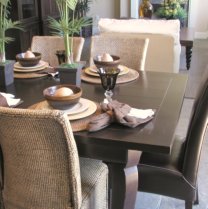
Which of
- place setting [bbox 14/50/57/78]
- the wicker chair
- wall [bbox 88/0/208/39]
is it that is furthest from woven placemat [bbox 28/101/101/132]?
wall [bbox 88/0/208/39]

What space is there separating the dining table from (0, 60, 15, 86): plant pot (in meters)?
0.04

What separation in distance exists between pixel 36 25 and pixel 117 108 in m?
4.50

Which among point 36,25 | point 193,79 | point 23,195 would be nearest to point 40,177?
point 23,195

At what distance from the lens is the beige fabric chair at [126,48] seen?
8.32ft

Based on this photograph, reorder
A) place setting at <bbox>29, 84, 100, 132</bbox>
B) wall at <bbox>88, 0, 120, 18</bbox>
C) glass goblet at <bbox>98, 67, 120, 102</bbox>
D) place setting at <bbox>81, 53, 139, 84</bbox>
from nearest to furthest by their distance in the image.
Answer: place setting at <bbox>29, 84, 100, 132</bbox> < glass goblet at <bbox>98, 67, 120, 102</bbox> < place setting at <bbox>81, 53, 139, 84</bbox> < wall at <bbox>88, 0, 120, 18</bbox>

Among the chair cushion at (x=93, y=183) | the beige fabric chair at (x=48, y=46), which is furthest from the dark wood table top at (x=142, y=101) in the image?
the beige fabric chair at (x=48, y=46)

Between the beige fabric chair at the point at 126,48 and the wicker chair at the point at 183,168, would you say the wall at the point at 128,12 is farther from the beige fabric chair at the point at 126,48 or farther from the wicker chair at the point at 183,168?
the wicker chair at the point at 183,168

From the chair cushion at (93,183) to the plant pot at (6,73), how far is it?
2.18 feet

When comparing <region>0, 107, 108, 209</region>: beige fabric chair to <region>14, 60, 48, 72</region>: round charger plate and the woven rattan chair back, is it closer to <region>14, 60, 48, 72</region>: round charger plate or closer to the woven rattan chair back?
the woven rattan chair back

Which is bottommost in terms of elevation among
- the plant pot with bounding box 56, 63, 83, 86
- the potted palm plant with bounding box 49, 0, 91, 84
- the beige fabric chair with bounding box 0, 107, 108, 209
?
the beige fabric chair with bounding box 0, 107, 108, 209

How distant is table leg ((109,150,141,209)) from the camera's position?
4.86 feet

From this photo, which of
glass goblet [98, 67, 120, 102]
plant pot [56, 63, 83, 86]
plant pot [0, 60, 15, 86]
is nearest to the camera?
glass goblet [98, 67, 120, 102]

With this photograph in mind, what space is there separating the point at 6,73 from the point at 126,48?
99 centimetres

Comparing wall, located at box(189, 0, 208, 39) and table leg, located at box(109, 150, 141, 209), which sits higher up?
wall, located at box(189, 0, 208, 39)
